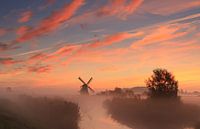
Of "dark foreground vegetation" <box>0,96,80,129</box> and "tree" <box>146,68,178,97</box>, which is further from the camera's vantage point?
"tree" <box>146,68,178,97</box>

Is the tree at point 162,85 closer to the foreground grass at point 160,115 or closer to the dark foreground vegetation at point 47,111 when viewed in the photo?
the foreground grass at point 160,115

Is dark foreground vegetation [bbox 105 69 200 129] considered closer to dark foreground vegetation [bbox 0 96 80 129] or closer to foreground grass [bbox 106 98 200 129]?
foreground grass [bbox 106 98 200 129]

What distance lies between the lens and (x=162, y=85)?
9100 cm

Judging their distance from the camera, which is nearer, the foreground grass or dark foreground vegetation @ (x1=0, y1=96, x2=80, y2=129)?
Answer: dark foreground vegetation @ (x1=0, y1=96, x2=80, y2=129)

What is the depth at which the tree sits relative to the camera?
89.9 m

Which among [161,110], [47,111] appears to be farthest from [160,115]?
[47,111]

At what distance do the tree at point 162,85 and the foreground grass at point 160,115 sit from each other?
2.71 meters

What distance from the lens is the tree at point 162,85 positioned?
89875 millimetres

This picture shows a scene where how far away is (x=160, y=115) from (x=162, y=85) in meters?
10.8

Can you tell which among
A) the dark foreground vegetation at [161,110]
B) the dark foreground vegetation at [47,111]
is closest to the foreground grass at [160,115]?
the dark foreground vegetation at [161,110]

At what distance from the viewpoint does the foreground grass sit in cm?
7481

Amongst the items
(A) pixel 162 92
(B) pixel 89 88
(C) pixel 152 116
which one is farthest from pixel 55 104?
(B) pixel 89 88

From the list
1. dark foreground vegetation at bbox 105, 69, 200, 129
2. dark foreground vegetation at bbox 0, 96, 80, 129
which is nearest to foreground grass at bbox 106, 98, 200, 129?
dark foreground vegetation at bbox 105, 69, 200, 129

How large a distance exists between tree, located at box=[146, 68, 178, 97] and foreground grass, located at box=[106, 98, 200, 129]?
271 cm
